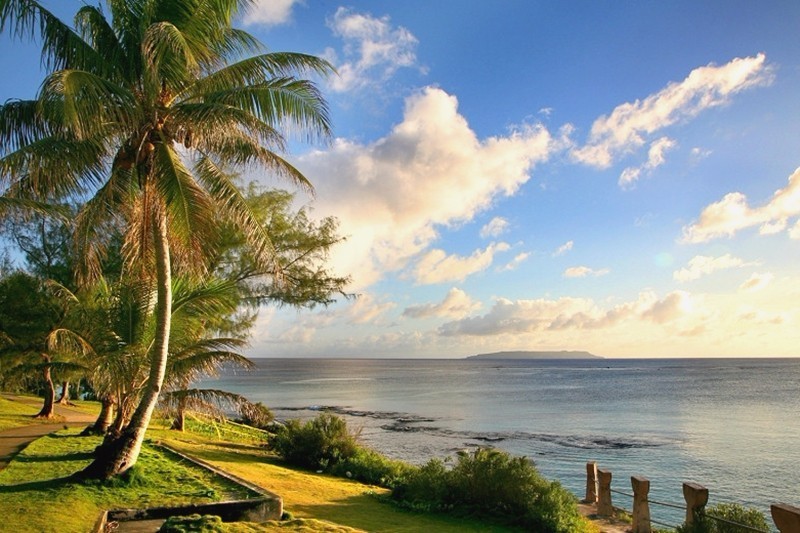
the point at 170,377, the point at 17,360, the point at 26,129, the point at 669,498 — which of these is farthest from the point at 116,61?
the point at 669,498

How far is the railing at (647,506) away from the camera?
8.40 metres

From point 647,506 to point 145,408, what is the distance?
10517 mm

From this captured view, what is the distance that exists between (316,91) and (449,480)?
30.1ft

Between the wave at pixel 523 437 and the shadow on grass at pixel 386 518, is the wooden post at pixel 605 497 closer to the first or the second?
the shadow on grass at pixel 386 518

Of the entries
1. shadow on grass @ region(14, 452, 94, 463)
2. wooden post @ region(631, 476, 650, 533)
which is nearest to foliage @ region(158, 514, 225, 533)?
shadow on grass @ region(14, 452, 94, 463)

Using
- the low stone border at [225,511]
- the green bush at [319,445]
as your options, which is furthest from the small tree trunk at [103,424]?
the low stone border at [225,511]

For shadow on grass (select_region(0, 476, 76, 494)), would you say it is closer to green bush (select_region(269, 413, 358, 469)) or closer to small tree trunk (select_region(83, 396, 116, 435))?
small tree trunk (select_region(83, 396, 116, 435))

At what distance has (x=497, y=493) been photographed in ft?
42.1

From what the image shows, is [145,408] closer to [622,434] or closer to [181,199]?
[181,199]

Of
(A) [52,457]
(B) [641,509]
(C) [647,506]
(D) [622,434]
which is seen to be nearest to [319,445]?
(A) [52,457]

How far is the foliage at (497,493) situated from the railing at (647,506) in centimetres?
138

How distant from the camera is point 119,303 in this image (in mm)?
13633

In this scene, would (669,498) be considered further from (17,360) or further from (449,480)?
(17,360)

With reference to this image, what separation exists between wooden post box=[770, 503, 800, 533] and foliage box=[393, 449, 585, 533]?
404 cm
